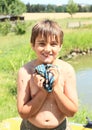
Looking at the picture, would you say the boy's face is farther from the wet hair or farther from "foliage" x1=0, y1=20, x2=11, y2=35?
"foliage" x1=0, y1=20, x2=11, y2=35

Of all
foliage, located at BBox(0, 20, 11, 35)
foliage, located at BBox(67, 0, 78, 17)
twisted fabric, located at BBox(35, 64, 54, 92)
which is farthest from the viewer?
foliage, located at BBox(67, 0, 78, 17)

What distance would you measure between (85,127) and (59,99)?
4.33 feet

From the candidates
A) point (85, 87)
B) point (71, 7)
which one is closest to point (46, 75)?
point (85, 87)

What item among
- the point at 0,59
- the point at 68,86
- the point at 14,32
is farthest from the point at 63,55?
the point at 68,86

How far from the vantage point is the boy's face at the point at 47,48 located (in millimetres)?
1769

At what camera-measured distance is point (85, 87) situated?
770 centimetres

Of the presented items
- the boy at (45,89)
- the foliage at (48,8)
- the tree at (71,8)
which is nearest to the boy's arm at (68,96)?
the boy at (45,89)

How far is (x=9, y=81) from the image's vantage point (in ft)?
23.4

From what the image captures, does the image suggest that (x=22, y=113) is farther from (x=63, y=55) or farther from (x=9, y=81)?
(x=63, y=55)

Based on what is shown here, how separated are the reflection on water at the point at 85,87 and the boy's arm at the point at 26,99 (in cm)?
397

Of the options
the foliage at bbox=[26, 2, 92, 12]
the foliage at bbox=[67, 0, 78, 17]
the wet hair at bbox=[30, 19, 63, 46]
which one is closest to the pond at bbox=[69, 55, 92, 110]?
the wet hair at bbox=[30, 19, 63, 46]

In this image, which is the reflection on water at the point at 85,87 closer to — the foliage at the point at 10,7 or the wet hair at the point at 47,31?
the wet hair at the point at 47,31

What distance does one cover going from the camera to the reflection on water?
615 centimetres

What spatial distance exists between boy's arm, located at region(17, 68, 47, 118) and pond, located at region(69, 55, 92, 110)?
3886 millimetres
